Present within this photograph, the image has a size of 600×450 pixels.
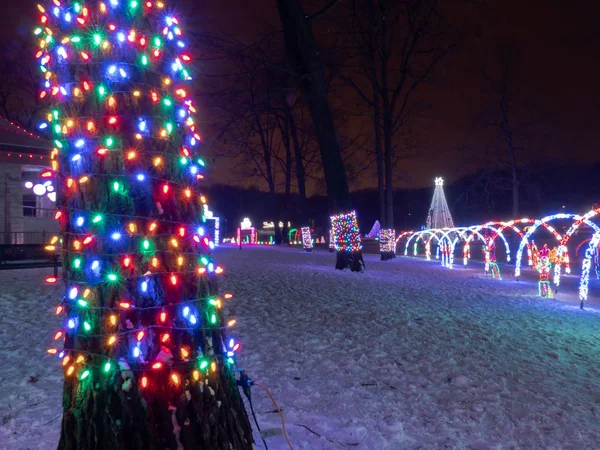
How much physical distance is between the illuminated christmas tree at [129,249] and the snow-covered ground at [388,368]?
3.26 feet

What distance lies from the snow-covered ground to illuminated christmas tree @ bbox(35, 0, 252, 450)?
0.99 m

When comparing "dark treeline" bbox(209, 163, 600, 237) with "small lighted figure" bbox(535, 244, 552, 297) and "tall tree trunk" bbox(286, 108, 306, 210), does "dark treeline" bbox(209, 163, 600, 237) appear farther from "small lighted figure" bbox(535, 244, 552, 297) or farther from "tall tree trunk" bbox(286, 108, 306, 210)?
"small lighted figure" bbox(535, 244, 552, 297)

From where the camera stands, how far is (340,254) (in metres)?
14.1

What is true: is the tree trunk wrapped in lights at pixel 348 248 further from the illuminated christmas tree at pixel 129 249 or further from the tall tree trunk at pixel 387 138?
the illuminated christmas tree at pixel 129 249

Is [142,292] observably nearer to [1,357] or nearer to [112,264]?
[112,264]

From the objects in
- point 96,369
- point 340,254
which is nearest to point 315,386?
point 96,369

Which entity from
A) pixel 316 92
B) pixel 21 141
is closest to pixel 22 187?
pixel 21 141

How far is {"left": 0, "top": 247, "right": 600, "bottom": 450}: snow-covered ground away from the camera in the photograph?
356 centimetres

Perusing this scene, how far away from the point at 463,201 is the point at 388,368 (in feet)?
102

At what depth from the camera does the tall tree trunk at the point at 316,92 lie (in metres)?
12.5

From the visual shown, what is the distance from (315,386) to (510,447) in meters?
1.67

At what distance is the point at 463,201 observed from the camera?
112 ft

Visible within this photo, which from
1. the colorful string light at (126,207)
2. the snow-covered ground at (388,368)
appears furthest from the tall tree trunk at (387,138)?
the colorful string light at (126,207)

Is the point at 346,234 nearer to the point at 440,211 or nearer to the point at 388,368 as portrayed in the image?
the point at 388,368
